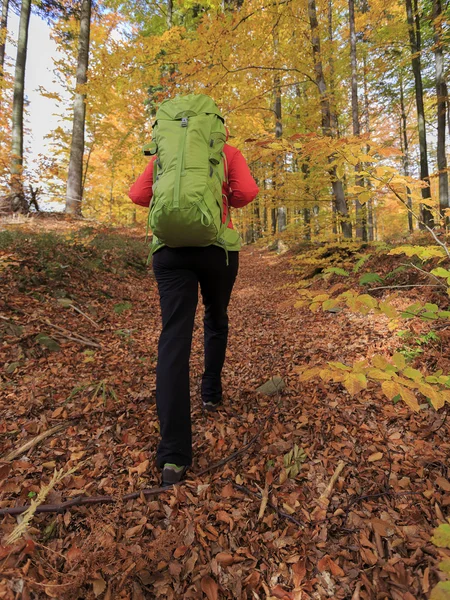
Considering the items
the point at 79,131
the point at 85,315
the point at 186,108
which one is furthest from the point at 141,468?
the point at 79,131

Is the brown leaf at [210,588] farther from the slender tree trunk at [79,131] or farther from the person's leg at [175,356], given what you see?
the slender tree trunk at [79,131]

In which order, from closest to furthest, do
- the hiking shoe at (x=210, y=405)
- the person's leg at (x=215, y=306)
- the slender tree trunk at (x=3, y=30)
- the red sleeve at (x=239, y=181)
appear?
the person's leg at (x=215, y=306)
the red sleeve at (x=239, y=181)
the hiking shoe at (x=210, y=405)
the slender tree trunk at (x=3, y=30)

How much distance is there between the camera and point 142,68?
640 centimetres

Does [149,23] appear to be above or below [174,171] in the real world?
above

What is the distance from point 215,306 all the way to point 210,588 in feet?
5.28

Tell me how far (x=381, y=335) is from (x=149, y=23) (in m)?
13.8

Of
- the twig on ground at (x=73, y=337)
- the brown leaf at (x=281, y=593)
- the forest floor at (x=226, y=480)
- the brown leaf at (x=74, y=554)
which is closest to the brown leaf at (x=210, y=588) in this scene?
the forest floor at (x=226, y=480)

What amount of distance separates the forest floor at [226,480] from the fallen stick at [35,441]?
0.03 meters

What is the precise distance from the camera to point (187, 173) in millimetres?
1679

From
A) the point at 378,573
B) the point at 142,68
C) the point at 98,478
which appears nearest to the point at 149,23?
the point at 142,68

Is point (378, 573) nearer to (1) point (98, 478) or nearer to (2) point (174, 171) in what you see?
(1) point (98, 478)

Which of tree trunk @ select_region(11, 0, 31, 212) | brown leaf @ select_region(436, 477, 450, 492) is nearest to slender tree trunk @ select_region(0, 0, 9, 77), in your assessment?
tree trunk @ select_region(11, 0, 31, 212)

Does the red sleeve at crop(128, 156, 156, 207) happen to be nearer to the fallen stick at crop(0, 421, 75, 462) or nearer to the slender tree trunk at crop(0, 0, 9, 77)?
the fallen stick at crop(0, 421, 75, 462)

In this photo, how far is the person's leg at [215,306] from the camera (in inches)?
77.5
